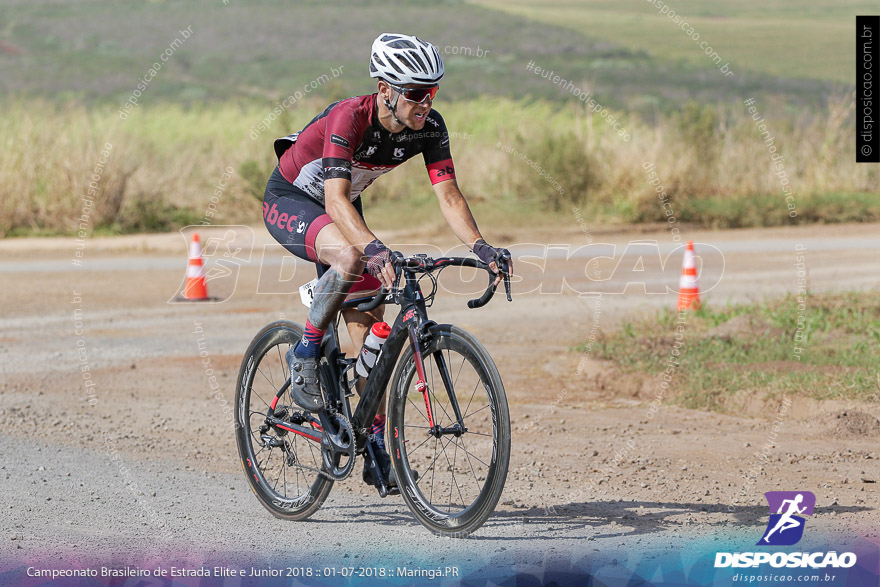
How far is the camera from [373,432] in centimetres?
515

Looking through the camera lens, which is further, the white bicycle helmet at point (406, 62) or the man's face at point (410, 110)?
the man's face at point (410, 110)

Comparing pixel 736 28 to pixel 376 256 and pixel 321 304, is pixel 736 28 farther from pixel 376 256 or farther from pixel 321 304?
pixel 376 256

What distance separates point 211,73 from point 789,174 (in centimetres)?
4092

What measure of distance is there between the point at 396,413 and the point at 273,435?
1.09 meters

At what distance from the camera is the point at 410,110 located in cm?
504

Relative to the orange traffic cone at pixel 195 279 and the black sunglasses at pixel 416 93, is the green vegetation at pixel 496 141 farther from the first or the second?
the black sunglasses at pixel 416 93

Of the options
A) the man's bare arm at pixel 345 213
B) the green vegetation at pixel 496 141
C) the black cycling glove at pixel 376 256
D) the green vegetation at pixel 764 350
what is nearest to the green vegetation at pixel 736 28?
the green vegetation at pixel 496 141

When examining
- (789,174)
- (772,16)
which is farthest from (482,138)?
(772,16)

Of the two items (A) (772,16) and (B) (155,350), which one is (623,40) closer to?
(A) (772,16)

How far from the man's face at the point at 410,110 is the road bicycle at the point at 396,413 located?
696 millimetres

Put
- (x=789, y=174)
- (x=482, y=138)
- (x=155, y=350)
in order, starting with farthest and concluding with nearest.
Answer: (x=482, y=138), (x=789, y=174), (x=155, y=350)

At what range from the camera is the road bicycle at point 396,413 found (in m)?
4.64

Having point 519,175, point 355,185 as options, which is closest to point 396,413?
point 355,185

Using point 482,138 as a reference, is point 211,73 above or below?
above
